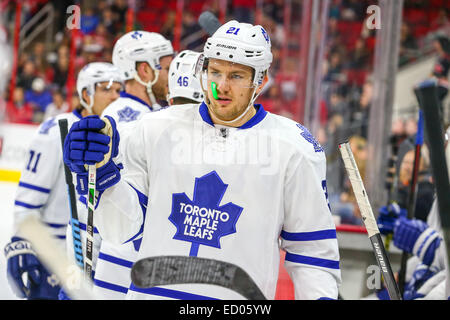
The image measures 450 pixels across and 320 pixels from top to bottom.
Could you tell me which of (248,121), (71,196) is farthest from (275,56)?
(248,121)

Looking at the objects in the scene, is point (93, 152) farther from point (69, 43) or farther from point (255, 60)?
point (69, 43)

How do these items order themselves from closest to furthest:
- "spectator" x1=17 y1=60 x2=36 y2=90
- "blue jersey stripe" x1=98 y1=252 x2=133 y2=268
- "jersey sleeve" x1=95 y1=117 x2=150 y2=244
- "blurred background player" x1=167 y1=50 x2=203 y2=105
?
"jersey sleeve" x1=95 y1=117 x2=150 y2=244
"blue jersey stripe" x1=98 y1=252 x2=133 y2=268
"blurred background player" x1=167 y1=50 x2=203 y2=105
"spectator" x1=17 y1=60 x2=36 y2=90

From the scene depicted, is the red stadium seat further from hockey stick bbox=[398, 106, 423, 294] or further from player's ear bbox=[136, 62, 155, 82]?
player's ear bbox=[136, 62, 155, 82]

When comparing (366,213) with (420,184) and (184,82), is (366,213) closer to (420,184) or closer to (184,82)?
(184,82)

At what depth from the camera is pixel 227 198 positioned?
5.10 ft

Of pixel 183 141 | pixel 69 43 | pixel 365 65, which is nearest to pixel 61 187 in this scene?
pixel 183 141

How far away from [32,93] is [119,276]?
159 inches

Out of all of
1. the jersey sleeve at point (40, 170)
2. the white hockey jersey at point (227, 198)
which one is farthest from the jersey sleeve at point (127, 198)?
the jersey sleeve at point (40, 170)

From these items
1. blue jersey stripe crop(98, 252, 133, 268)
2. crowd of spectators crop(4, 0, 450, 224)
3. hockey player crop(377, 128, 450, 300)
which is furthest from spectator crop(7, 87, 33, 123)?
hockey player crop(377, 128, 450, 300)

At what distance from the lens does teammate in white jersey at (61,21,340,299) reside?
1.55m

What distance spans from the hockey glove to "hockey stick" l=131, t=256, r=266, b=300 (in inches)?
58.6

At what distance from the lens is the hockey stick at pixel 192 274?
4.17 feet

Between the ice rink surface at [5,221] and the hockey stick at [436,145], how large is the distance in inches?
33.5

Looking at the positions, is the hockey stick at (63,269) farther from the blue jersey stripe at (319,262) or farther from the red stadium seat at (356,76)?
the red stadium seat at (356,76)
